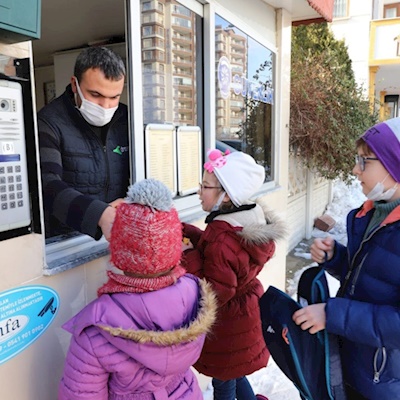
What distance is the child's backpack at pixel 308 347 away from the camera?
1694 mm

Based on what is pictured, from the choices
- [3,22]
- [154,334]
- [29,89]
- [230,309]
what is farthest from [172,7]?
[154,334]

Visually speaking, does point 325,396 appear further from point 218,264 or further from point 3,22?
point 3,22

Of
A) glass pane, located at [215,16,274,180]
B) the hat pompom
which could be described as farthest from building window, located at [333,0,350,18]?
the hat pompom

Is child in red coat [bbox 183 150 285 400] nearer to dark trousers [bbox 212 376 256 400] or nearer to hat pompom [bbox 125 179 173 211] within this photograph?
dark trousers [bbox 212 376 256 400]

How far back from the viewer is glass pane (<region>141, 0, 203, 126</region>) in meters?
2.47

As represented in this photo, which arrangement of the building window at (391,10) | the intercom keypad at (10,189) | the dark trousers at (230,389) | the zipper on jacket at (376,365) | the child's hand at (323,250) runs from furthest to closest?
1. the building window at (391,10)
2. the dark trousers at (230,389)
3. the child's hand at (323,250)
4. the zipper on jacket at (376,365)
5. the intercom keypad at (10,189)

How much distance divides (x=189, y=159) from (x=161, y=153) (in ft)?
1.20

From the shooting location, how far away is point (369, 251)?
1632 mm

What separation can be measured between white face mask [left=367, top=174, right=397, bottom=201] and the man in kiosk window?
1.08 m

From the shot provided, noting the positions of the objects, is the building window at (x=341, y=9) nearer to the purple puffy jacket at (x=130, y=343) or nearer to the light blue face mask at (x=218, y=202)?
the light blue face mask at (x=218, y=202)

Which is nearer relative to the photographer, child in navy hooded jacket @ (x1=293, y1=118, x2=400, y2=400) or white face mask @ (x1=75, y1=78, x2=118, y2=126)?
child in navy hooded jacket @ (x1=293, y1=118, x2=400, y2=400)

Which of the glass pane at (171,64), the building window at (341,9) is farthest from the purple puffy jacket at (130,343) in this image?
the building window at (341,9)

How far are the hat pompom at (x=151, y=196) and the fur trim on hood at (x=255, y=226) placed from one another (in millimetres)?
635

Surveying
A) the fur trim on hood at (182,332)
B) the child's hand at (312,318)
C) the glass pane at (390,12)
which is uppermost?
the glass pane at (390,12)
